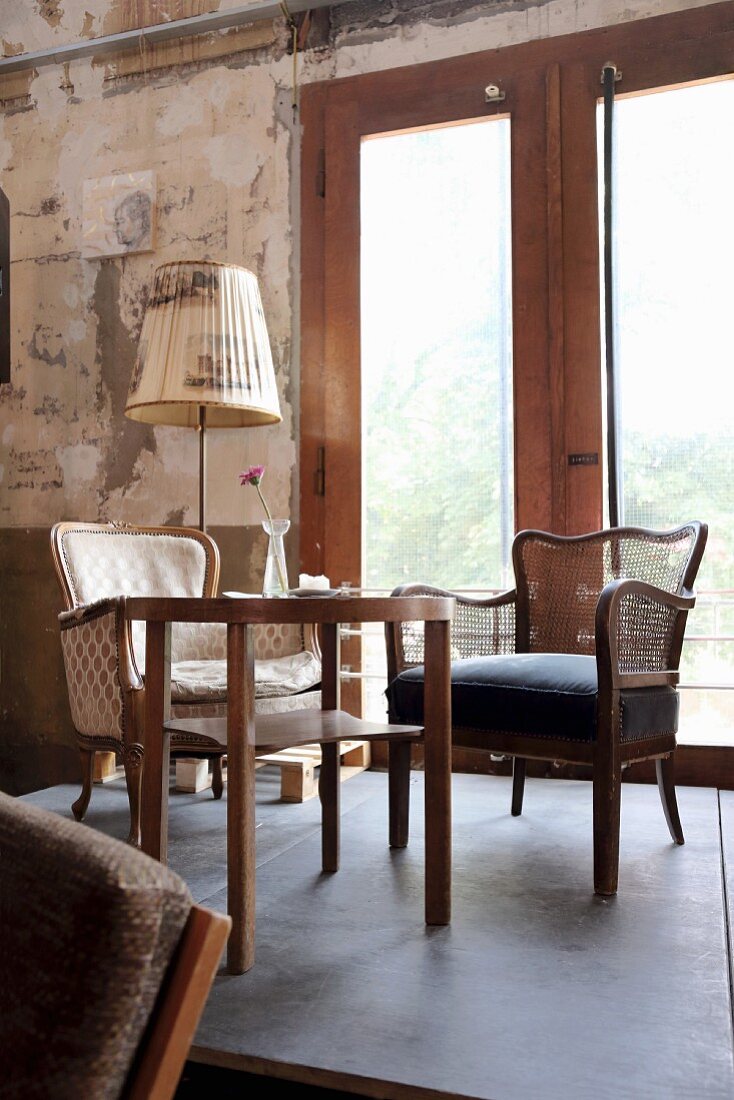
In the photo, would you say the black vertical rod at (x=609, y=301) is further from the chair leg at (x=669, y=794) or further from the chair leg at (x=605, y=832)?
the chair leg at (x=605, y=832)

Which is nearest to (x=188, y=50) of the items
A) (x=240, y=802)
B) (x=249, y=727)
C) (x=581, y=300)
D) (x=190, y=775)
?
(x=581, y=300)

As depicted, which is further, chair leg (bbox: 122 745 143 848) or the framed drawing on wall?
the framed drawing on wall

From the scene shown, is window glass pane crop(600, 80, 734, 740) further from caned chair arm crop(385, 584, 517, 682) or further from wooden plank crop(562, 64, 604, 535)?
caned chair arm crop(385, 584, 517, 682)

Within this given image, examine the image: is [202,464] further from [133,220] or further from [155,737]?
[155,737]

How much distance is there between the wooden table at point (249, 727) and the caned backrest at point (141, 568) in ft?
3.29

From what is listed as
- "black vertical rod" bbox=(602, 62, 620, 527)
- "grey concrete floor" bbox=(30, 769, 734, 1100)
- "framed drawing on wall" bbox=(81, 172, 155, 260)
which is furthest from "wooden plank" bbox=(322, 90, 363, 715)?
"grey concrete floor" bbox=(30, 769, 734, 1100)

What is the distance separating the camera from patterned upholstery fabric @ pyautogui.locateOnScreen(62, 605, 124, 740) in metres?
2.54

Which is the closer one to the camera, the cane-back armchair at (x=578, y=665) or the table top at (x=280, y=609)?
the table top at (x=280, y=609)

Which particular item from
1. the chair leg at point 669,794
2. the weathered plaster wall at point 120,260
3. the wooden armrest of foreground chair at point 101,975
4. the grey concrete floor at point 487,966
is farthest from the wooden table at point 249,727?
the weathered plaster wall at point 120,260

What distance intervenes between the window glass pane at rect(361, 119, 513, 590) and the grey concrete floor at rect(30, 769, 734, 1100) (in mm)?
1128

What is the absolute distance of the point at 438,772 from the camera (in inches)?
75.2

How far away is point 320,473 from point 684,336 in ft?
4.64

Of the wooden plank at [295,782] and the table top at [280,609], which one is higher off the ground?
the table top at [280,609]

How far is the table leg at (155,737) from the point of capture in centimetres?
184
